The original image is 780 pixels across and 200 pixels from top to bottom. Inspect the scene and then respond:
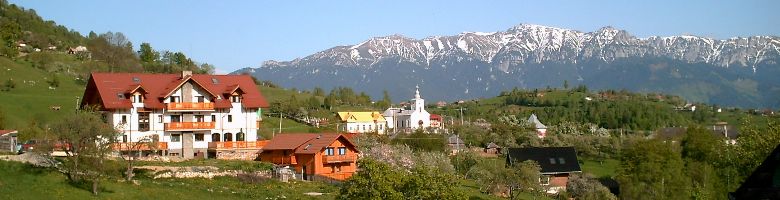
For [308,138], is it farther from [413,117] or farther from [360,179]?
[413,117]

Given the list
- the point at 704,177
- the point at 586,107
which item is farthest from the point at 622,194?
the point at 586,107

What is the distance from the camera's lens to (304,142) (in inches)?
2218

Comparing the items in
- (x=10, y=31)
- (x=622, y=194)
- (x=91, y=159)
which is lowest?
(x=622, y=194)

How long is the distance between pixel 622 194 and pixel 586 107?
112m

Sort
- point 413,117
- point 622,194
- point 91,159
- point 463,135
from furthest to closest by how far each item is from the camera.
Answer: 1. point 413,117
2. point 463,135
3. point 622,194
4. point 91,159

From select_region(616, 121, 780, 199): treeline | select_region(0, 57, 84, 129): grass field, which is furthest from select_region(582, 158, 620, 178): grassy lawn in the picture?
select_region(0, 57, 84, 129): grass field

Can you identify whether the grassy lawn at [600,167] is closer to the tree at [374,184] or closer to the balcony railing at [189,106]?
the balcony railing at [189,106]

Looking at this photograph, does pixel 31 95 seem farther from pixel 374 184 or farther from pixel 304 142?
pixel 374 184

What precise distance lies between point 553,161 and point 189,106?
3446cm

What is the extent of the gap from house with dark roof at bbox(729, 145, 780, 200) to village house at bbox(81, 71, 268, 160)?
1921 inches

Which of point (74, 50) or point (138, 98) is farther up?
point (74, 50)

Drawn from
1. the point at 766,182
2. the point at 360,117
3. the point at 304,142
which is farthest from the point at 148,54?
the point at 766,182

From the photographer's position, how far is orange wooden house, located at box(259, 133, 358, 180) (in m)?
54.1

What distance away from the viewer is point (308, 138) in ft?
188
